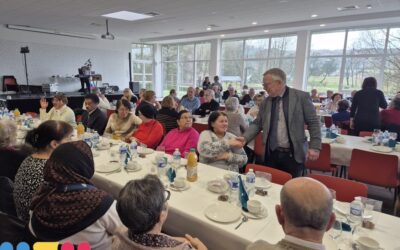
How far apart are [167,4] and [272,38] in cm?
596

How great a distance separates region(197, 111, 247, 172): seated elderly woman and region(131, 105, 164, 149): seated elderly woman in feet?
3.22

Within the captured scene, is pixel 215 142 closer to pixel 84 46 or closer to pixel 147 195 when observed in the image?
pixel 147 195

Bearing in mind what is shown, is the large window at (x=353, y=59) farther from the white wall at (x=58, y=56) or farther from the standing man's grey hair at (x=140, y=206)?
the standing man's grey hair at (x=140, y=206)

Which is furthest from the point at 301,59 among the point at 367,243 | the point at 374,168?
the point at 367,243

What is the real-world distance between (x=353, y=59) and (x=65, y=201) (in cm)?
1079

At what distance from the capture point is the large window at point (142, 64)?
51.1 ft

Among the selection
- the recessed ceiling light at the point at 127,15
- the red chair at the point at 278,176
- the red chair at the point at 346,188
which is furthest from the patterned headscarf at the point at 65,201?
the recessed ceiling light at the point at 127,15

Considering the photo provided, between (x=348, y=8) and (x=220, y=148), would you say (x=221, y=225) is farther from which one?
(x=348, y=8)

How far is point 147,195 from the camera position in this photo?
1.25 meters

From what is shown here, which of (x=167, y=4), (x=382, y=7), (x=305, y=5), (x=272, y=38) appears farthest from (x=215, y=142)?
(x=272, y=38)

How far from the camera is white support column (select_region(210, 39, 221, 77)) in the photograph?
12.9 metres

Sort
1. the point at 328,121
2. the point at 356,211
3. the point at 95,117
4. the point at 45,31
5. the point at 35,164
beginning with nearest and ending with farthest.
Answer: the point at 356,211 → the point at 35,164 → the point at 95,117 → the point at 328,121 → the point at 45,31

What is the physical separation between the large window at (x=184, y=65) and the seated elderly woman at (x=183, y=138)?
10.8m

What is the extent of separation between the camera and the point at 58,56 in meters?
12.2
